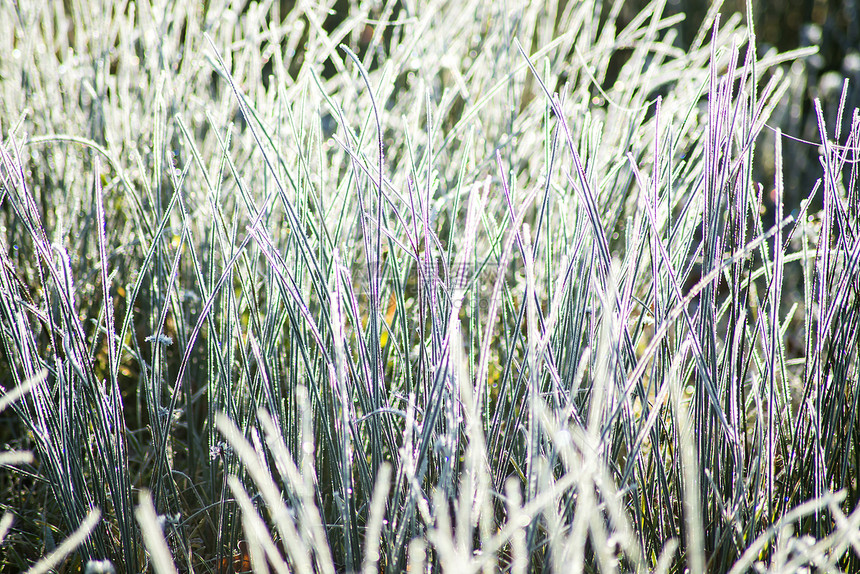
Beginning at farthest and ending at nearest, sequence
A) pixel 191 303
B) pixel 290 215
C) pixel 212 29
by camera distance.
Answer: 1. pixel 212 29
2. pixel 191 303
3. pixel 290 215

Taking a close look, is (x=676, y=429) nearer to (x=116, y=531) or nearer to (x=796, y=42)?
(x=116, y=531)

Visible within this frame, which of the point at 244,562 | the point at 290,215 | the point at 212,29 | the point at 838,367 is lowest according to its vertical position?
the point at 244,562

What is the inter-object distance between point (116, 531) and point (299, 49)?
2394 millimetres

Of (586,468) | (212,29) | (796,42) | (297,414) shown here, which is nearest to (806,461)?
(586,468)

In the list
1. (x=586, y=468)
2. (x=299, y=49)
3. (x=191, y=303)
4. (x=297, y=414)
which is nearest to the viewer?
(x=586, y=468)

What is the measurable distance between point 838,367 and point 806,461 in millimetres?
105

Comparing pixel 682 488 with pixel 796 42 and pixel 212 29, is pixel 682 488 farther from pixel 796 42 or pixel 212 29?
pixel 796 42

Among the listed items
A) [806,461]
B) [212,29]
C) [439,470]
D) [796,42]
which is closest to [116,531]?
[439,470]

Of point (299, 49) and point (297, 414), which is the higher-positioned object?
point (299, 49)

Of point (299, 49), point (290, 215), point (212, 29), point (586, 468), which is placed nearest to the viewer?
point (586, 468)

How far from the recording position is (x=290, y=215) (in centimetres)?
66

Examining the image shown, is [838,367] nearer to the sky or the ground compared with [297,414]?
nearer to the sky

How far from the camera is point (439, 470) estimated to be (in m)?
0.74

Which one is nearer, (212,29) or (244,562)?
(244,562)
